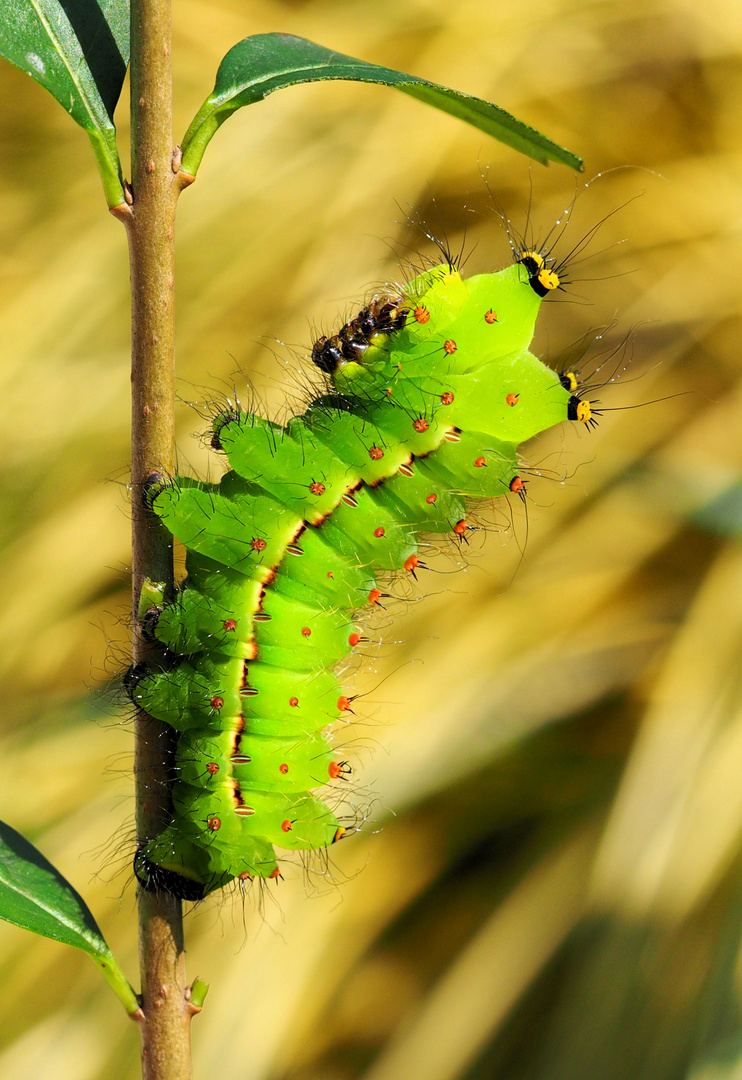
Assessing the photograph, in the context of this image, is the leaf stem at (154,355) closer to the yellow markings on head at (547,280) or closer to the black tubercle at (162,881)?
the black tubercle at (162,881)

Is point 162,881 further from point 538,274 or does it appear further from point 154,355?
point 538,274

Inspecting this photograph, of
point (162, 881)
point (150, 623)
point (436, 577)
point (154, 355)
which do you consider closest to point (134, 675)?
point (150, 623)

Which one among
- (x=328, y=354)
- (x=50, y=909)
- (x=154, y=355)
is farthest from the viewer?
(x=328, y=354)

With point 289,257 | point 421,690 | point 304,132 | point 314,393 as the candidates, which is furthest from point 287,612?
point 304,132

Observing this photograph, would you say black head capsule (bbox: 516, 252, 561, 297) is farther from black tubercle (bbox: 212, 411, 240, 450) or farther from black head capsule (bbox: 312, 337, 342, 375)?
black tubercle (bbox: 212, 411, 240, 450)

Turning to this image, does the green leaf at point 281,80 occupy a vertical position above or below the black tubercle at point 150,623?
above

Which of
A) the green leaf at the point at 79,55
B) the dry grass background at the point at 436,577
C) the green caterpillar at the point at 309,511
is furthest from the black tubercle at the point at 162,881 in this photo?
the dry grass background at the point at 436,577
